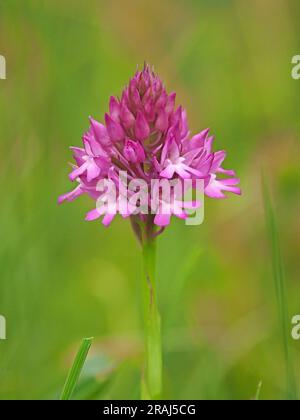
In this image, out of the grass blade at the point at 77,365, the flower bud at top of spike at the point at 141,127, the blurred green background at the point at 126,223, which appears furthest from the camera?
the blurred green background at the point at 126,223

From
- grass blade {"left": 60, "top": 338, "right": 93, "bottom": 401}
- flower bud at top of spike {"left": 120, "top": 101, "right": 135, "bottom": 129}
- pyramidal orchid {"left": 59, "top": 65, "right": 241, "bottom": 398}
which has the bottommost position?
grass blade {"left": 60, "top": 338, "right": 93, "bottom": 401}

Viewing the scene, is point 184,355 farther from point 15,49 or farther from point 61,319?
point 15,49

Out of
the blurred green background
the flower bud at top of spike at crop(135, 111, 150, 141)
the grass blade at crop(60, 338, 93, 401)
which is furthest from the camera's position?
the blurred green background

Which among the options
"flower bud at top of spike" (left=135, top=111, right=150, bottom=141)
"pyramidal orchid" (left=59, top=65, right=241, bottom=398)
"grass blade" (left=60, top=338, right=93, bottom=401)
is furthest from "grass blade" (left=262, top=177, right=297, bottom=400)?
"grass blade" (left=60, top=338, right=93, bottom=401)

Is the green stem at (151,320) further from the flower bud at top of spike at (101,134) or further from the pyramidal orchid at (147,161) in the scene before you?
the flower bud at top of spike at (101,134)

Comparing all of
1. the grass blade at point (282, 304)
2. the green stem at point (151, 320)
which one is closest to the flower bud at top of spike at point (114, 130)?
the green stem at point (151, 320)

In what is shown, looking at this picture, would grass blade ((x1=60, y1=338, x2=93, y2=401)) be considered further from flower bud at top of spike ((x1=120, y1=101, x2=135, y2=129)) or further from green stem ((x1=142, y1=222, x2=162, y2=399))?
flower bud at top of spike ((x1=120, y1=101, x2=135, y2=129))
